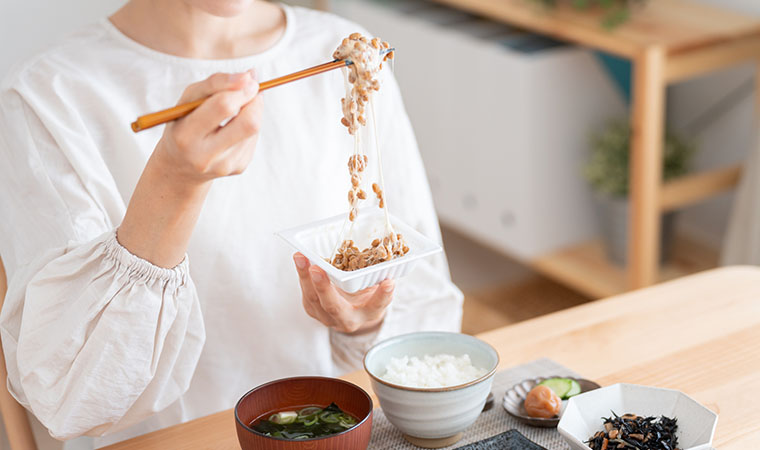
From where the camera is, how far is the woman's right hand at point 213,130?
880 millimetres

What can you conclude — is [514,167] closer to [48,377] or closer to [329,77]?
[329,77]

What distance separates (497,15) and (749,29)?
777mm

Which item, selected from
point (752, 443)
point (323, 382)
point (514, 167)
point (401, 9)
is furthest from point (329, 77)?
point (401, 9)

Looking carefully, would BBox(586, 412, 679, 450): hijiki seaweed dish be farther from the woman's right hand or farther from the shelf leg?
the shelf leg

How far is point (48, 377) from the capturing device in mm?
1052

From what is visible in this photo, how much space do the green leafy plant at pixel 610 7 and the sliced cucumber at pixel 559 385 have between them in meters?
1.59

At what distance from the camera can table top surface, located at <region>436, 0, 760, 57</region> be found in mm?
2377

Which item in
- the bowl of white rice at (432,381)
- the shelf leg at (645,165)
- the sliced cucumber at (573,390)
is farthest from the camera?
the shelf leg at (645,165)

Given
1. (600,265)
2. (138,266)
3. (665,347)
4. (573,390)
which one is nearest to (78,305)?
(138,266)

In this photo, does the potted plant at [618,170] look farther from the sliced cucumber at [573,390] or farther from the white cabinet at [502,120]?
the sliced cucumber at [573,390]

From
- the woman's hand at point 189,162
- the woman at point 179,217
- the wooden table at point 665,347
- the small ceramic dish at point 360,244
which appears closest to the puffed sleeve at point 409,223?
the woman at point 179,217

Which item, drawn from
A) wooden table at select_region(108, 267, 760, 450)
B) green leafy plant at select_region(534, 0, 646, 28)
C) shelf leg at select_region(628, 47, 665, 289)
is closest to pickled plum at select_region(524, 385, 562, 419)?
wooden table at select_region(108, 267, 760, 450)

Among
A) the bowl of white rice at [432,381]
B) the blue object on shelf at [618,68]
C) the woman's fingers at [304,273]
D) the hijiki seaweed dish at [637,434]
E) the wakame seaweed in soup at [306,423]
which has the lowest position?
the blue object on shelf at [618,68]

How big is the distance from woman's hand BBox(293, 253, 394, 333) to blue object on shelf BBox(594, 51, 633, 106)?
1756 millimetres
